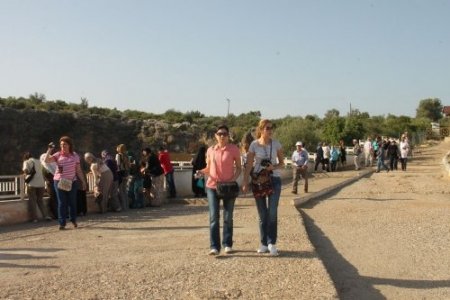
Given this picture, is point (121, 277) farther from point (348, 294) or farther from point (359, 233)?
point (359, 233)

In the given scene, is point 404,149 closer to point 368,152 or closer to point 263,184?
point 368,152

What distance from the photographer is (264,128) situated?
739 cm

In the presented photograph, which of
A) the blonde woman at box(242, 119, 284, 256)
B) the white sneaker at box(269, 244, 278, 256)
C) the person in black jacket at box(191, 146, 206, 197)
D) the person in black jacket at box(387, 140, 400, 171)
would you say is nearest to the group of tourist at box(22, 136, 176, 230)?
the person in black jacket at box(191, 146, 206, 197)

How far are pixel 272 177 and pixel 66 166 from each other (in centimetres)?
468

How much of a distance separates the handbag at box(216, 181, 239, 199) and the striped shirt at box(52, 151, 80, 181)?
13.9ft

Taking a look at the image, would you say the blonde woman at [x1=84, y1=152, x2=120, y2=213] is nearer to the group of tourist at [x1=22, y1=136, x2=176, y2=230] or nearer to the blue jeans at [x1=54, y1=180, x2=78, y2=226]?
the group of tourist at [x1=22, y1=136, x2=176, y2=230]

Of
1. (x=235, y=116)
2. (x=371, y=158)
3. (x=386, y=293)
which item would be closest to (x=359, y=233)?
(x=386, y=293)

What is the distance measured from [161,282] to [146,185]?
29.5 ft

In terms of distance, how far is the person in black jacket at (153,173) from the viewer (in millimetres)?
14977

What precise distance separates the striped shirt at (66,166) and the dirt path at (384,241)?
4.47 meters

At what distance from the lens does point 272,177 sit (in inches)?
290

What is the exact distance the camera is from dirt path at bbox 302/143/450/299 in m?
6.78

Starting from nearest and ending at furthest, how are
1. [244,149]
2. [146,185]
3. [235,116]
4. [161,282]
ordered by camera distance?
[161,282] < [244,149] < [146,185] < [235,116]

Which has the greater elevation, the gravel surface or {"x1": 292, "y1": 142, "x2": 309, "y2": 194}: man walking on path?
{"x1": 292, "y1": 142, "x2": 309, "y2": 194}: man walking on path
